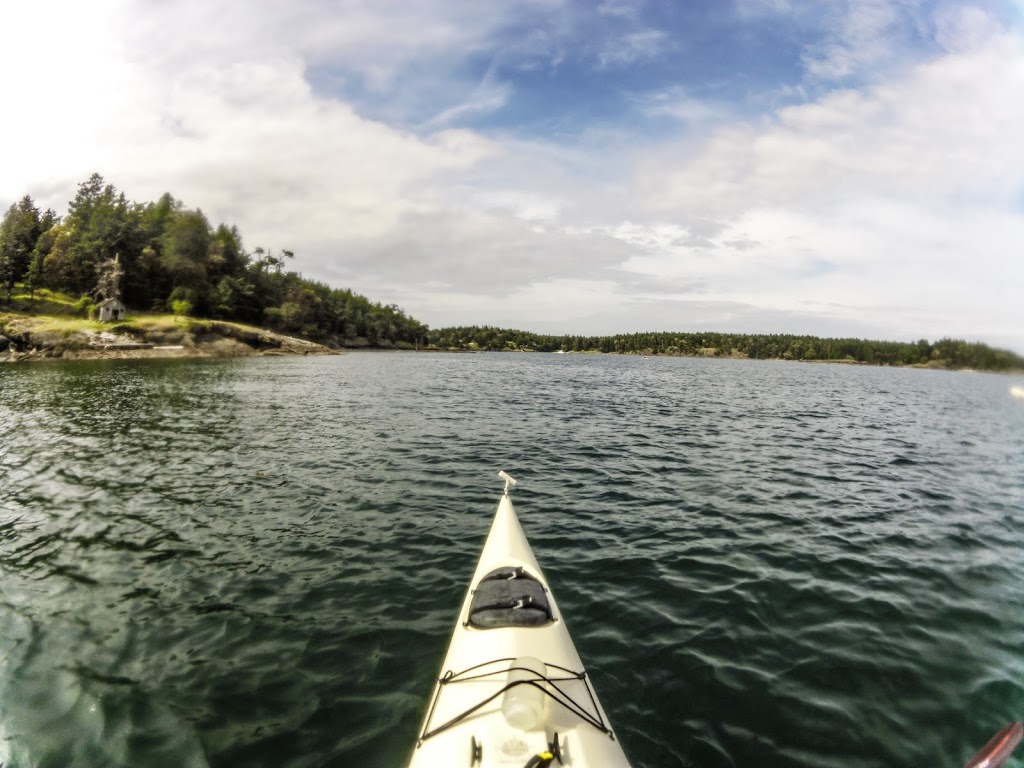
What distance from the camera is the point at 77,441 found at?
20.8 meters

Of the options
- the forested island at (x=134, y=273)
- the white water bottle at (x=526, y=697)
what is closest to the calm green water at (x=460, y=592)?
the white water bottle at (x=526, y=697)

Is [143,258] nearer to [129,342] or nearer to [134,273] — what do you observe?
[134,273]

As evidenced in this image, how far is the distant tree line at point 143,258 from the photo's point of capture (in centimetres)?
8612

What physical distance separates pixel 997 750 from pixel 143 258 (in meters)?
124

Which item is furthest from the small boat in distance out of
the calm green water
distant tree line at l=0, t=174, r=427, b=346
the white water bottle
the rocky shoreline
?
distant tree line at l=0, t=174, r=427, b=346

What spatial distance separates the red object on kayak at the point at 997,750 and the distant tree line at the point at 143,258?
109 metres

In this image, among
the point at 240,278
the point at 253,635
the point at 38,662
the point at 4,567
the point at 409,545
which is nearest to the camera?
the point at 38,662

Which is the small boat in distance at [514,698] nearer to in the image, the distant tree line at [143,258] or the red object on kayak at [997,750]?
the red object on kayak at [997,750]

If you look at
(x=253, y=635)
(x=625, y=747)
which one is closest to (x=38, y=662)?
(x=253, y=635)

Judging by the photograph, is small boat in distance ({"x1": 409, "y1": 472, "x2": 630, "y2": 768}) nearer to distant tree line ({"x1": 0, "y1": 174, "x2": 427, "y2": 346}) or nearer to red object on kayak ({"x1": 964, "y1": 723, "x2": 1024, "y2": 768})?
red object on kayak ({"x1": 964, "y1": 723, "x2": 1024, "y2": 768})

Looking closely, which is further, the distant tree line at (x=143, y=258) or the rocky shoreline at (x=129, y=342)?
the distant tree line at (x=143, y=258)

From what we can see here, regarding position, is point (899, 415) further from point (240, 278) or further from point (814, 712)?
point (240, 278)

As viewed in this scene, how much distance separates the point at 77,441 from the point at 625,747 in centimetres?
2589

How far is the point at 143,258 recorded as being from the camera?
93.9 meters
